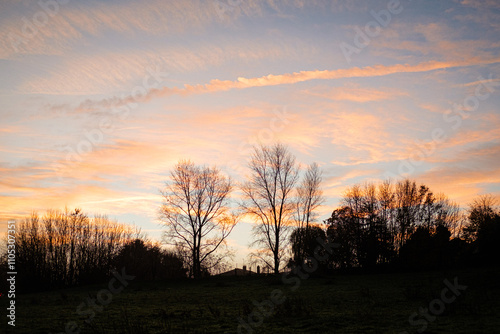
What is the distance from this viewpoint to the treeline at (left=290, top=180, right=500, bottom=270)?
45.8 meters

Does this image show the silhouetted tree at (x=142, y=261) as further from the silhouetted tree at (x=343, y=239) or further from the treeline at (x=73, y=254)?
the silhouetted tree at (x=343, y=239)

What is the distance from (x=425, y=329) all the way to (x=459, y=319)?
7.83ft

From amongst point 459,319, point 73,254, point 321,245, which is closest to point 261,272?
point 321,245

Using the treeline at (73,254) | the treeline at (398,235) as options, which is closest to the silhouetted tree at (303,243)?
the treeline at (398,235)

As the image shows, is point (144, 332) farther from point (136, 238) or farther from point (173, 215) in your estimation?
point (136, 238)

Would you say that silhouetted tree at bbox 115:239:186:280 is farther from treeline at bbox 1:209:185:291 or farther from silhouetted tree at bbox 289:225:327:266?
silhouetted tree at bbox 289:225:327:266

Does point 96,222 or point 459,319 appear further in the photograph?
point 96,222

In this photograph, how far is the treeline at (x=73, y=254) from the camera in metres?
52.1

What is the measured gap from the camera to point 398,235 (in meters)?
58.8

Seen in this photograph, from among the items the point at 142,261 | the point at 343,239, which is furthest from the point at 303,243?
the point at 142,261

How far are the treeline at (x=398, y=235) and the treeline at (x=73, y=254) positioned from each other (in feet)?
77.4

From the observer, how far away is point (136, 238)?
237 ft

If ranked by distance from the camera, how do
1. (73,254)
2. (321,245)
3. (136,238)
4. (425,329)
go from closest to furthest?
(425,329)
(321,245)
(73,254)
(136,238)

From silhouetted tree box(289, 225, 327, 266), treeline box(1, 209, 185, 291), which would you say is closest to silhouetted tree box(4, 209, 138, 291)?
treeline box(1, 209, 185, 291)
